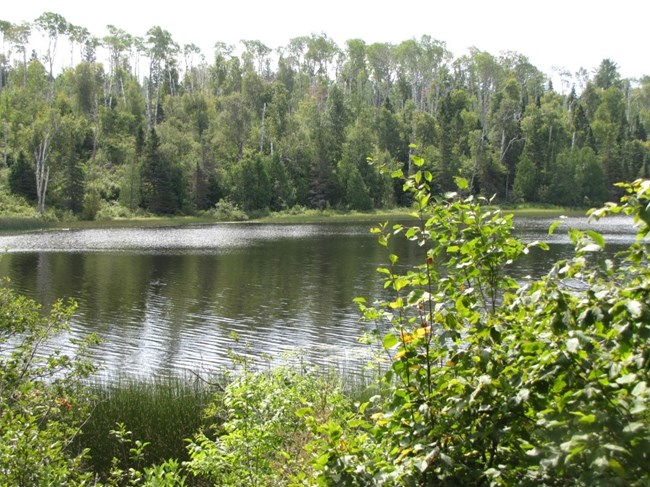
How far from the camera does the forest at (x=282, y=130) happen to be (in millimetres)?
86750

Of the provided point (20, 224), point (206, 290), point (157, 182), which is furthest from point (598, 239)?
point (157, 182)

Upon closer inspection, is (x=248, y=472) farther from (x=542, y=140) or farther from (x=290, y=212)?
(x=542, y=140)

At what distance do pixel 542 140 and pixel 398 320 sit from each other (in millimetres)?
117991

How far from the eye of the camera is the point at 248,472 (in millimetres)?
6672

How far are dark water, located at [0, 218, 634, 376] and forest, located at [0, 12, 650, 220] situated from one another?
2860 cm

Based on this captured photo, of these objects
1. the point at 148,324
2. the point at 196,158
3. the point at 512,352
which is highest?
the point at 196,158

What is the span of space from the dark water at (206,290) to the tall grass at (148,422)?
218 centimetres

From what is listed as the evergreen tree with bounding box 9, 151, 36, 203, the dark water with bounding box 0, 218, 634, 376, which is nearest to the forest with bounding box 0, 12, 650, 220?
the evergreen tree with bounding box 9, 151, 36, 203

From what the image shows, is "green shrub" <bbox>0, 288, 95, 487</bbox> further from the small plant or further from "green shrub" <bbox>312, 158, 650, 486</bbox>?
"green shrub" <bbox>312, 158, 650, 486</bbox>

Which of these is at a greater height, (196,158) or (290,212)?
(196,158)

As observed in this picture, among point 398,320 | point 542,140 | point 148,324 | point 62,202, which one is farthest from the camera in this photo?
point 542,140

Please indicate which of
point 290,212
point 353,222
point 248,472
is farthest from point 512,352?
point 290,212

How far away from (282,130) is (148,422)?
98398 millimetres

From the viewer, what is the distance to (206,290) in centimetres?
3203
